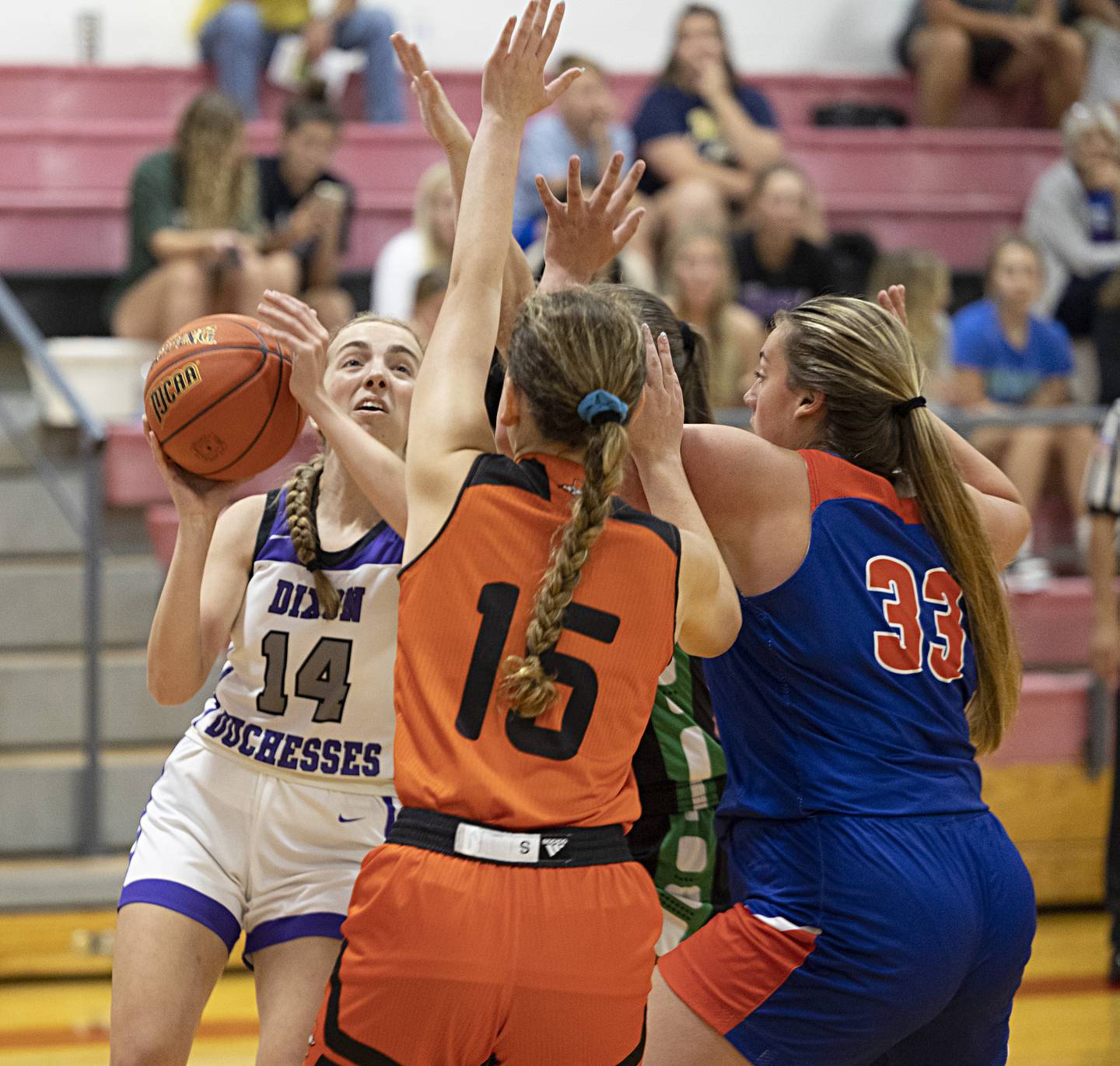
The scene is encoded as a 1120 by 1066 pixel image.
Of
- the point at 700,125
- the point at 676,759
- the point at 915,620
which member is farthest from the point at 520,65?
the point at 700,125

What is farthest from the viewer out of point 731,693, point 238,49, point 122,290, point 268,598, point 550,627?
point 238,49

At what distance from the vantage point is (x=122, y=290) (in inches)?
257

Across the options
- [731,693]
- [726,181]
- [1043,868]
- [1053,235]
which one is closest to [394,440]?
[731,693]

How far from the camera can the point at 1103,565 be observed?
550 centimetres

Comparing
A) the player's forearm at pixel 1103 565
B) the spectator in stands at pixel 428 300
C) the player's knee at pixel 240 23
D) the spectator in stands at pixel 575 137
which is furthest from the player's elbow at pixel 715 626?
the player's knee at pixel 240 23

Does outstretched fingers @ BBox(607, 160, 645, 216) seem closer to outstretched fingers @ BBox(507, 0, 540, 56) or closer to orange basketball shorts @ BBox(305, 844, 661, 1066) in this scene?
outstretched fingers @ BBox(507, 0, 540, 56)

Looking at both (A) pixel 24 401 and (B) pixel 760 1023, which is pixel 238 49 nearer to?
(A) pixel 24 401

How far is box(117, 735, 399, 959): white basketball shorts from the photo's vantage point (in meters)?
2.84

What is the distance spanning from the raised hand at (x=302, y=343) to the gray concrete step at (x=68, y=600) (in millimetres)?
2739

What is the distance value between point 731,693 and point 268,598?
936 millimetres

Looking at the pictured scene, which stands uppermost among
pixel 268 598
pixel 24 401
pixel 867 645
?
pixel 867 645

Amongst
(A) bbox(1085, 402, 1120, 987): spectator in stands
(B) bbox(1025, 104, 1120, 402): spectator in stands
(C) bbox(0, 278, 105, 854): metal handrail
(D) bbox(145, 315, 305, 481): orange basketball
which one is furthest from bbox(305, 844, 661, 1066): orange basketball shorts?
(B) bbox(1025, 104, 1120, 402): spectator in stands

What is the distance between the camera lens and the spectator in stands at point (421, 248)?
640 cm

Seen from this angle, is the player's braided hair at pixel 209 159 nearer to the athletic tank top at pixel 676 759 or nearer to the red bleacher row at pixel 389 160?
the red bleacher row at pixel 389 160
